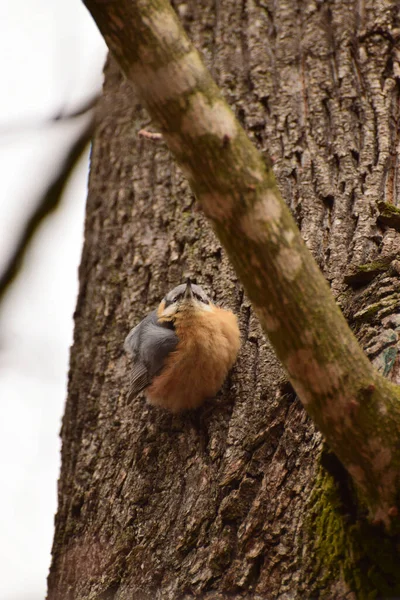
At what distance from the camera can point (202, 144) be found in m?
1.78

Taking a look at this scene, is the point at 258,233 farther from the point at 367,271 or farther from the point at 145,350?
the point at 145,350

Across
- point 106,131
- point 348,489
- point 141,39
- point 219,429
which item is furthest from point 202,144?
point 106,131

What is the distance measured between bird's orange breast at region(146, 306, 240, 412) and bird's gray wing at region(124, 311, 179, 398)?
0.13 ft

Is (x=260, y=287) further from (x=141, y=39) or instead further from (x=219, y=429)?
(x=219, y=429)

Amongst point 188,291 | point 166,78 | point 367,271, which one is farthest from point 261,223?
point 188,291

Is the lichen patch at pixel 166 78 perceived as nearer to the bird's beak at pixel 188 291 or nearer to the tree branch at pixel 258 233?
the tree branch at pixel 258 233

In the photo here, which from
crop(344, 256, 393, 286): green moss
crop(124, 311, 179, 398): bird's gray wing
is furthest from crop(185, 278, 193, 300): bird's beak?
crop(344, 256, 393, 286): green moss

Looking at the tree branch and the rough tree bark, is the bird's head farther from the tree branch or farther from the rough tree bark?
the tree branch

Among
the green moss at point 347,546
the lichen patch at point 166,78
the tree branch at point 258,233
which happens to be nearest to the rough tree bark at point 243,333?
the green moss at point 347,546

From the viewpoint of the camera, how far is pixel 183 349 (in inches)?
128

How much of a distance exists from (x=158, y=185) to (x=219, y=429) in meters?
1.53

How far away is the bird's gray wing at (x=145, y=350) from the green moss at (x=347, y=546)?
3.77ft

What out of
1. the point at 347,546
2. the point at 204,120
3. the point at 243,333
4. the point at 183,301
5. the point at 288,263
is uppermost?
the point at 183,301

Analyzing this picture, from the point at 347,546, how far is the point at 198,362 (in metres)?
1.32
